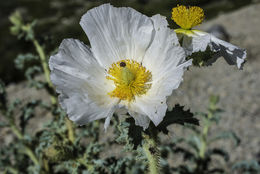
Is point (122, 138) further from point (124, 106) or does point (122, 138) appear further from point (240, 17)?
point (240, 17)

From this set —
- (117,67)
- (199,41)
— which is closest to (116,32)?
(117,67)

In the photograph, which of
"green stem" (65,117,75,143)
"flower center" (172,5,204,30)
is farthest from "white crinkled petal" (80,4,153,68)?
"green stem" (65,117,75,143)

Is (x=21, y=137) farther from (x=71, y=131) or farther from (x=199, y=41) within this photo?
(x=199, y=41)

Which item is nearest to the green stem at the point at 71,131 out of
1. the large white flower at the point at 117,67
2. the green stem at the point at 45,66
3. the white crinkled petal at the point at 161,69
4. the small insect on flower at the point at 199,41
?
the green stem at the point at 45,66

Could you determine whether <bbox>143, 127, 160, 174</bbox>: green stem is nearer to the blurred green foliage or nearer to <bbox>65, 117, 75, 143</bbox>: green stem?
<bbox>65, 117, 75, 143</bbox>: green stem

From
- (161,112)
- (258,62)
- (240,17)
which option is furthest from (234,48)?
(240,17)

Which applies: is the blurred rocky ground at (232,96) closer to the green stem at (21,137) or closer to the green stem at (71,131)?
the green stem at (21,137)
